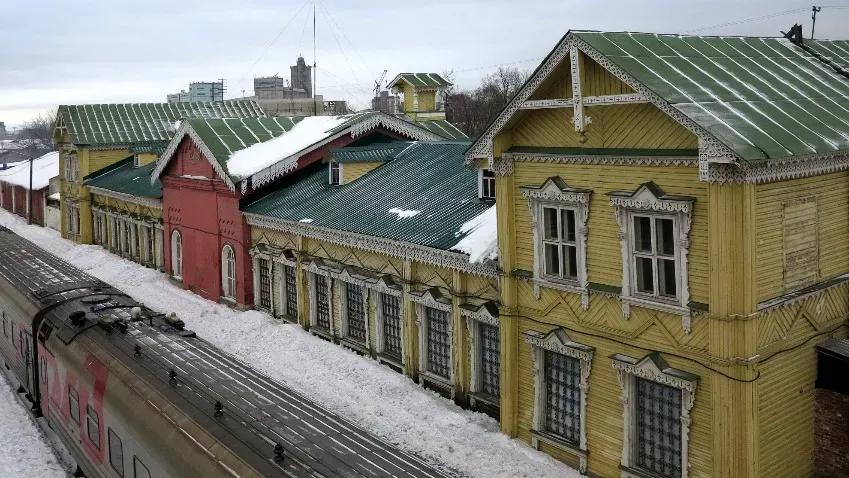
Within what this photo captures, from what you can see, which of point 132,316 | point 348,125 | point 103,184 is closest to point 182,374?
point 132,316

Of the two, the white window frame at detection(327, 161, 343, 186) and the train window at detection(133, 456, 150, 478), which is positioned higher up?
the white window frame at detection(327, 161, 343, 186)

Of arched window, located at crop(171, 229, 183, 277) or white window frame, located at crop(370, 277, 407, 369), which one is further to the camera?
arched window, located at crop(171, 229, 183, 277)

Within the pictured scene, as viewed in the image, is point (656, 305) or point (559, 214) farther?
point (559, 214)

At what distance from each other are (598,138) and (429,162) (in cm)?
1105

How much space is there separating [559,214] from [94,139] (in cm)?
3551

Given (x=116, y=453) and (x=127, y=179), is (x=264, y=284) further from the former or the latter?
(x=127, y=179)

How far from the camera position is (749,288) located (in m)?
11.7

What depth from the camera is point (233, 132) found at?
2881cm

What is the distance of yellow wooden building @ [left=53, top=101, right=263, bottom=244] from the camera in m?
43.6

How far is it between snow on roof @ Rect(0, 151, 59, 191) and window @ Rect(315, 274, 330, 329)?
37686 mm

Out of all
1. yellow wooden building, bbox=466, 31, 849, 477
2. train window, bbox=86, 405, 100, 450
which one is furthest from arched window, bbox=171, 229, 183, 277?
yellow wooden building, bbox=466, 31, 849, 477

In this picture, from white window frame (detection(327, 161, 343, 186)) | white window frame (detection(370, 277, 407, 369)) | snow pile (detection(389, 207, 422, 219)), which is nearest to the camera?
white window frame (detection(370, 277, 407, 369))

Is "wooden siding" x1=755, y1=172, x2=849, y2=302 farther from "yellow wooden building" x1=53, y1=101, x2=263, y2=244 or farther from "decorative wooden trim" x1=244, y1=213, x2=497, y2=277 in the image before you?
"yellow wooden building" x1=53, y1=101, x2=263, y2=244

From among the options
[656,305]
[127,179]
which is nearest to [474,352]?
[656,305]
